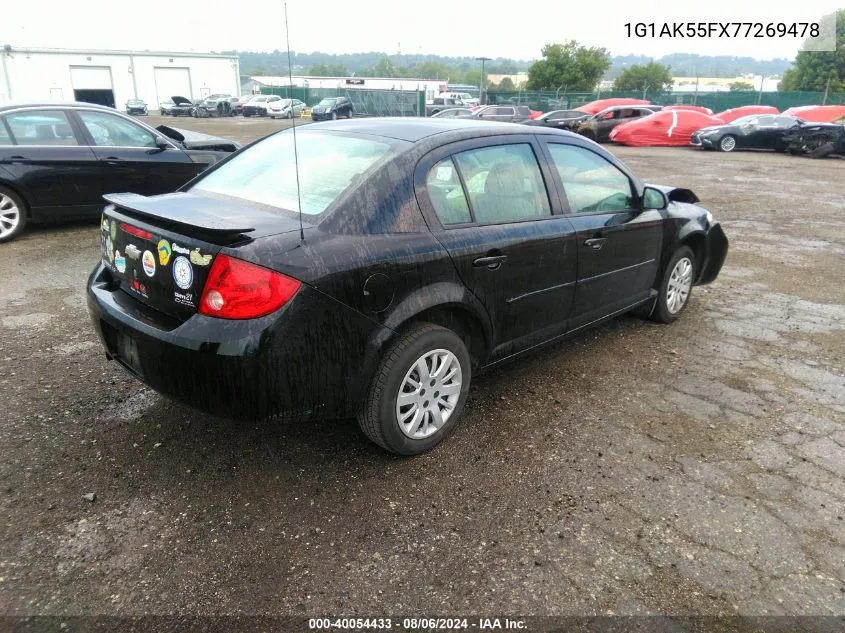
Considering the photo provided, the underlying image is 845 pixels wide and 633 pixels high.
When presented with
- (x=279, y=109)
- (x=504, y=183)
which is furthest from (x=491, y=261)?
(x=279, y=109)

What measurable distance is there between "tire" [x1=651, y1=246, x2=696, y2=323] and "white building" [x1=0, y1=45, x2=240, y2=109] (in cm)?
6148

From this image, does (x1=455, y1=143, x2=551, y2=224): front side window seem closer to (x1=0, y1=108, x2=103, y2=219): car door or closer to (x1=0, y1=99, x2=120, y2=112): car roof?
(x1=0, y1=108, x2=103, y2=219): car door

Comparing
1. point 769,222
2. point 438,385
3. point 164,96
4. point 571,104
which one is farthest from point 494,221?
point 164,96

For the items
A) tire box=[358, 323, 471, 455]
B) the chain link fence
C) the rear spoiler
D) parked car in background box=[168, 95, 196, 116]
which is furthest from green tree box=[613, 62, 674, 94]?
the rear spoiler

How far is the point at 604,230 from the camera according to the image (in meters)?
3.81

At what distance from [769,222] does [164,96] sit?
6626 centimetres

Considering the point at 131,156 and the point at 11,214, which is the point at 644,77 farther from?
the point at 11,214

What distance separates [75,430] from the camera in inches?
125

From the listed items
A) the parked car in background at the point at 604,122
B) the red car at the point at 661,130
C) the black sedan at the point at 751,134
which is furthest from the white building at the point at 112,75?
the black sedan at the point at 751,134

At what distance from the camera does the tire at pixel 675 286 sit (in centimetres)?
466

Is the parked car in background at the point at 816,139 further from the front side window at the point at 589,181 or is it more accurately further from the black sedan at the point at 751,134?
the front side window at the point at 589,181

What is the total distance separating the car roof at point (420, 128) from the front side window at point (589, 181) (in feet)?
0.67

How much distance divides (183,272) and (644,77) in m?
70.2

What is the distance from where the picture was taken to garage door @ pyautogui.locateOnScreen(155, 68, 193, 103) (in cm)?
6238
